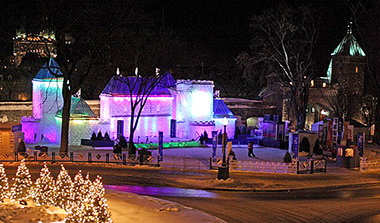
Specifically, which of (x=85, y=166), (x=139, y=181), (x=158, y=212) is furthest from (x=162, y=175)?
(x=158, y=212)

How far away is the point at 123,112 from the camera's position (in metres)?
41.9

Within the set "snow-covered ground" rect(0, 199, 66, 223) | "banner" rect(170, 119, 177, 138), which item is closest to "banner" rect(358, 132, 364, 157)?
"banner" rect(170, 119, 177, 138)

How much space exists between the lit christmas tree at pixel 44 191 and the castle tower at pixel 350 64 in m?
56.4

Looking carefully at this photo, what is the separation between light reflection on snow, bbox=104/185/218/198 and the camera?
20.7 meters

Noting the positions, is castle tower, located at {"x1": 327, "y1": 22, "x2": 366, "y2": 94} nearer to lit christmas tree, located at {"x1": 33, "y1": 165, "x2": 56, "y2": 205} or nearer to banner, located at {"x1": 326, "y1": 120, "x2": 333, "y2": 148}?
banner, located at {"x1": 326, "y1": 120, "x2": 333, "y2": 148}

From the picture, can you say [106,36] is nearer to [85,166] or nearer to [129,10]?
[129,10]

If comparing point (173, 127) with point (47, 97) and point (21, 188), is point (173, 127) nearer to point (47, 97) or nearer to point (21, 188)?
point (47, 97)

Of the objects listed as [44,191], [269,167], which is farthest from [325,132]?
[44,191]

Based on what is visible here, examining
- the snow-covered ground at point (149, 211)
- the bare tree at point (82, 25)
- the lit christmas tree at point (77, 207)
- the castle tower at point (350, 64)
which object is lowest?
the snow-covered ground at point (149, 211)

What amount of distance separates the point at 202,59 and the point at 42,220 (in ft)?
197

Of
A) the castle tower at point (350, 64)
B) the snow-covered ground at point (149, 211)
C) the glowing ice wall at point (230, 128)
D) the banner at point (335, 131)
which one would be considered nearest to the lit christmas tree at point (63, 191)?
the snow-covered ground at point (149, 211)

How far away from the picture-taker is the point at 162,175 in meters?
25.6

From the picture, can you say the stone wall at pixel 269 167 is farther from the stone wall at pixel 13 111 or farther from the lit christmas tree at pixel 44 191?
the stone wall at pixel 13 111

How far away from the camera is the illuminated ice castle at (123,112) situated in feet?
131
